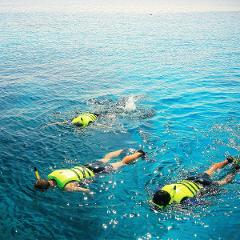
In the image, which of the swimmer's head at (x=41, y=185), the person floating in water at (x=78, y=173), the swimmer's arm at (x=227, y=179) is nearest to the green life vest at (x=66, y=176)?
the person floating in water at (x=78, y=173)

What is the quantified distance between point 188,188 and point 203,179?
88 cm

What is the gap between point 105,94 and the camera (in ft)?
58.1

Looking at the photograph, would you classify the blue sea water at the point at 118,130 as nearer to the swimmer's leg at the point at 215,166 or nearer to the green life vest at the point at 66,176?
the swimmer's leg at the point at 215,166

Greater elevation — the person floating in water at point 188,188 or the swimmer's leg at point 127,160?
the swimmer's leg at point 127,160

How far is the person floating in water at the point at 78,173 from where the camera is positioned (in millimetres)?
9305

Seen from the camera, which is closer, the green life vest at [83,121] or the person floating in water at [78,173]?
the person floating in water at [78,173]

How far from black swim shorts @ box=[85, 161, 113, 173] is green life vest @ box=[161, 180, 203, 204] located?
231 centimetres

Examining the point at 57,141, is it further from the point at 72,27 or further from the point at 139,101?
the point at 72,27

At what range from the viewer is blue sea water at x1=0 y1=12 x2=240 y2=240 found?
8.73m

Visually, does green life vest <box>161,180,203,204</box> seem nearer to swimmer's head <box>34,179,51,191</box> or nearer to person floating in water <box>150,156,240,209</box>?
person floating in water <box>150,156,240,209</box>

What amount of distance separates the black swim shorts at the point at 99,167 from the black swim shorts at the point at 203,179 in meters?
2.49

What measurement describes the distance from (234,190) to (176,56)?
17.5 m

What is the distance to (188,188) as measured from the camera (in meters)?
9.01

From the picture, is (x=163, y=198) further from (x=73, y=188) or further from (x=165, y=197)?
(x=73, y=188)
